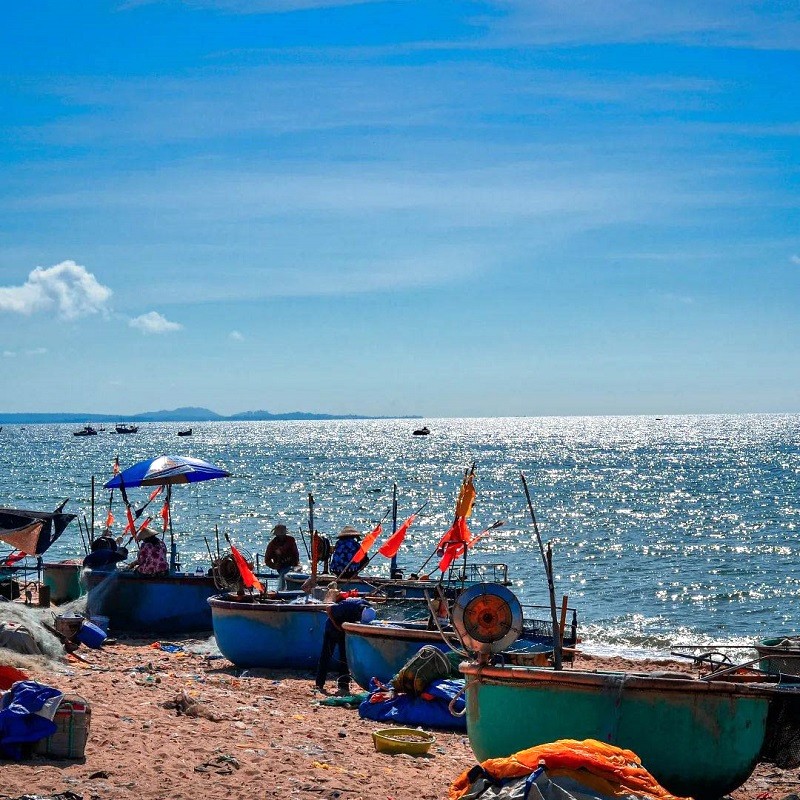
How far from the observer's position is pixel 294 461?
400ft

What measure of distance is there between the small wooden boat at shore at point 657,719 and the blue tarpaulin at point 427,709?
9.24 ft

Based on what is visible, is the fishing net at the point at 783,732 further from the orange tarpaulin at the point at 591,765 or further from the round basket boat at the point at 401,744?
the round basket boat at the point at 401,744

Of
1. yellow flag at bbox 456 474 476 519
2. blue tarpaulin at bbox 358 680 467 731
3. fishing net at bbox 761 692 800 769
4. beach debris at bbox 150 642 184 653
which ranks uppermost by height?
yellow flag at bbox 456 474 476 519

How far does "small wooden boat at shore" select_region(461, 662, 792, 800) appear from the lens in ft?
32.2

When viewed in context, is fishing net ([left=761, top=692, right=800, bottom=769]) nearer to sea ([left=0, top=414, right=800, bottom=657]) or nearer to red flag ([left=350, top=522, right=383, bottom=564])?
sea ([left=0, top=414, right=800, bottom=657])

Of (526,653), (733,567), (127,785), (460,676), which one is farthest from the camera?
(733,567)

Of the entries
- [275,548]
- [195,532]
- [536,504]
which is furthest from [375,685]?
[536,504]

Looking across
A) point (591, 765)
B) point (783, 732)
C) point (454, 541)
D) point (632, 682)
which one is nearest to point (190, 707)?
point (632, 682)

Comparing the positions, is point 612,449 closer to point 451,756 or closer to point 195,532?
→ point 195,532

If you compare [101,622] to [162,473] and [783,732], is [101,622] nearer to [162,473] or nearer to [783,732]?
[162,473]

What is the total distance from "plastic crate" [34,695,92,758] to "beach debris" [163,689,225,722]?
2.54 meters

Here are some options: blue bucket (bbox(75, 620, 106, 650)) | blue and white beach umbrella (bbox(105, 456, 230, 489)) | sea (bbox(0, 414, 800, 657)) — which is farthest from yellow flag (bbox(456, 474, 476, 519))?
blue bucket (bbox(75, 620, 106, 650))

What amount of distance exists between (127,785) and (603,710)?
167 inches

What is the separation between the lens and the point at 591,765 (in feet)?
26.6
